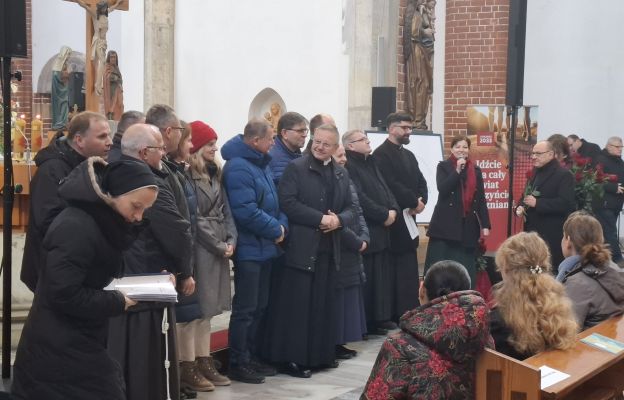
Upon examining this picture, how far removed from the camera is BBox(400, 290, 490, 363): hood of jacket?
12.8ft

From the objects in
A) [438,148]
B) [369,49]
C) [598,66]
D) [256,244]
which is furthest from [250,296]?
[598,66]

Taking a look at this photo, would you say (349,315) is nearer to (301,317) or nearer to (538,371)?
(301,317)

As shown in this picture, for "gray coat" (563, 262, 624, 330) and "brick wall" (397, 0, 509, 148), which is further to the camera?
"brick wall" (397, 0, 509, 148)

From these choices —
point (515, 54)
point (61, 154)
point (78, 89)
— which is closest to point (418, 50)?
point (515, 54)

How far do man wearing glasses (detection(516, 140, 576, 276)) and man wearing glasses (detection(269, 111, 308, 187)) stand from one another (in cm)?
270

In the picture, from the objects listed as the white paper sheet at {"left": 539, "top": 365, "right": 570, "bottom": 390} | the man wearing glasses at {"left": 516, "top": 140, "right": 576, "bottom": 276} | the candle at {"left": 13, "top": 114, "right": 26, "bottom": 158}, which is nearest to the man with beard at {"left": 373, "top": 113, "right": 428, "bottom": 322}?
the man wearing glasses at {"left": 516, "top": 140, "right": 576, "bottom": 276}

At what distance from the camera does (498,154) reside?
38.0ft

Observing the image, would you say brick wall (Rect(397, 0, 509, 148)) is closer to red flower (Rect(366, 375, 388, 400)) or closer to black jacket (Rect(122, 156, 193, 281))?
black jacket (Rect(122, 156, 193, 281))

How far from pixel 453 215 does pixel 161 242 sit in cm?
437

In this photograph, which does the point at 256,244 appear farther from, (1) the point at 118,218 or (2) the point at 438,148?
(2) the point at 438,148

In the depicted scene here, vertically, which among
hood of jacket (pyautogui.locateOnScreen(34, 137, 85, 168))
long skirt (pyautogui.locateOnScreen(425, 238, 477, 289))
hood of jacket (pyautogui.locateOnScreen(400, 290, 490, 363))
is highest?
hood of jacket (pyautogui.locateOnScreen(34, 137, 85, 168))

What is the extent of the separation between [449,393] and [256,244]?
10.2ft

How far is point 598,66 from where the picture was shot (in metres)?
16.5

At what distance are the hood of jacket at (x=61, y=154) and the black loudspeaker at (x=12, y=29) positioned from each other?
95 centimetres
